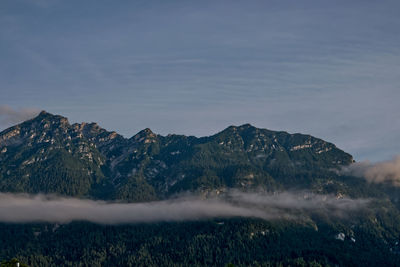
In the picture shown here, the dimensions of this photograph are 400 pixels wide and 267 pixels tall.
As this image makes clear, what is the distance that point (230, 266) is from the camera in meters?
149

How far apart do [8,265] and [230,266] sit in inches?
2365

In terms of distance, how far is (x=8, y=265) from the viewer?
131 meters

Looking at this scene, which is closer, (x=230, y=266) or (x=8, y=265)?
(x=8, y=265)
